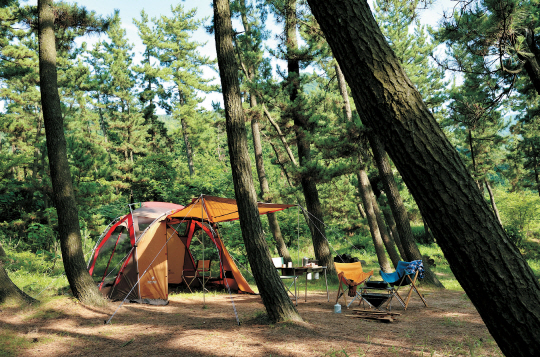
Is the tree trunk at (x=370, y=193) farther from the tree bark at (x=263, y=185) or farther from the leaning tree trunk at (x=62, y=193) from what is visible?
the leaning tree trunk at (x=62, y=193)

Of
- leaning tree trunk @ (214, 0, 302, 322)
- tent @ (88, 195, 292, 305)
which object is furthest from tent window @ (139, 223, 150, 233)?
leaning tree trunk @ (214, 0, 302, 322)

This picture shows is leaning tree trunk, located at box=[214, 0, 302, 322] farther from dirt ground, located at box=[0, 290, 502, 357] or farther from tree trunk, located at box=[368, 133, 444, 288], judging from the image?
tree trunk, located at box=[368, 133, 444, 288]

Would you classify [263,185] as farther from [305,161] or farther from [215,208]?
[215,208]

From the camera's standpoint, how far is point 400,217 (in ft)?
26.5

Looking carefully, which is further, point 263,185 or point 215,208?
point 263,185

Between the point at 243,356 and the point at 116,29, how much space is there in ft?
74.5

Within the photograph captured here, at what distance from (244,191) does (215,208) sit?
294 cm

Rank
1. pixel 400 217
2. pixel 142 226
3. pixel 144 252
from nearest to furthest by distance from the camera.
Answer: pixel 144 252 < pixel 142 226 < pixel 400 217

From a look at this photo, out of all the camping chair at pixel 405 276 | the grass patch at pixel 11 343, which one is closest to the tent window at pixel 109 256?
the grass patch at pixel 11 343

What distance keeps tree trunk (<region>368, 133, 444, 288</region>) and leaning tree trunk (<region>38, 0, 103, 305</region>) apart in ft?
19.4

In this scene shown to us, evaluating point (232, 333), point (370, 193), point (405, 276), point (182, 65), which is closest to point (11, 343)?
point (232, 333)

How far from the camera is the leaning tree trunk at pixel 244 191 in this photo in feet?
14.1

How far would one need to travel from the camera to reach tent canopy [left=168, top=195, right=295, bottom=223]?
6477 millimetres

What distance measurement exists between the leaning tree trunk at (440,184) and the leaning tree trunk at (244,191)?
2.98 metres
